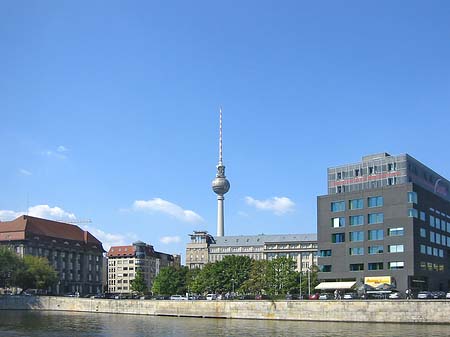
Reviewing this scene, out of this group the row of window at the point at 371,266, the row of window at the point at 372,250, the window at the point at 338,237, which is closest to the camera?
the row of window at the point at 371,266

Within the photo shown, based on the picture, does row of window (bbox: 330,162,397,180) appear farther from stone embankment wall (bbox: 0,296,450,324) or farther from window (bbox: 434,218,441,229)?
stone embankment wall (bbox: 0,296,450,324)

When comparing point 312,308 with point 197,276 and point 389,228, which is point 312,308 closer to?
Result: point 389,228

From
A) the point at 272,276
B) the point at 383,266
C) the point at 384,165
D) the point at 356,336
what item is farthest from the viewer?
the point at 272,276

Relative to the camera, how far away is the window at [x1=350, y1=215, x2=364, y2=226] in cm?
13625

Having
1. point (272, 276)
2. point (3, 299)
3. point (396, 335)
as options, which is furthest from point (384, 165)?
point (3, 299)

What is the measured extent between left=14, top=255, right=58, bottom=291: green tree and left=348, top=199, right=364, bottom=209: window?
95.3 m

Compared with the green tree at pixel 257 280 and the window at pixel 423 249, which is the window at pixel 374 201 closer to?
the window at pixel 423 249

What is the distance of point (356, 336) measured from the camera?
77.3 metres

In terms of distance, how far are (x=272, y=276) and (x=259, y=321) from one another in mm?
46206

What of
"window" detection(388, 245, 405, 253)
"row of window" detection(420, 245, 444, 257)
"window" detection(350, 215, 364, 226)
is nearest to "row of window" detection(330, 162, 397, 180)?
"window" detection(350, 215, 364, 226)

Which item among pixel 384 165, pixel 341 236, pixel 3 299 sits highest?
pixel 384 165

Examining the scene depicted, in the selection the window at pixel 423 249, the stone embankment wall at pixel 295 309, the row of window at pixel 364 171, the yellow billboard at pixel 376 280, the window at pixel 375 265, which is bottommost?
the stone embankment wall at pixel 295 309

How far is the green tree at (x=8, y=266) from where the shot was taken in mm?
178250

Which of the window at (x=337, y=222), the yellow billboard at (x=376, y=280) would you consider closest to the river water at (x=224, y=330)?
the yellow billboard at (x=376, y=280)
